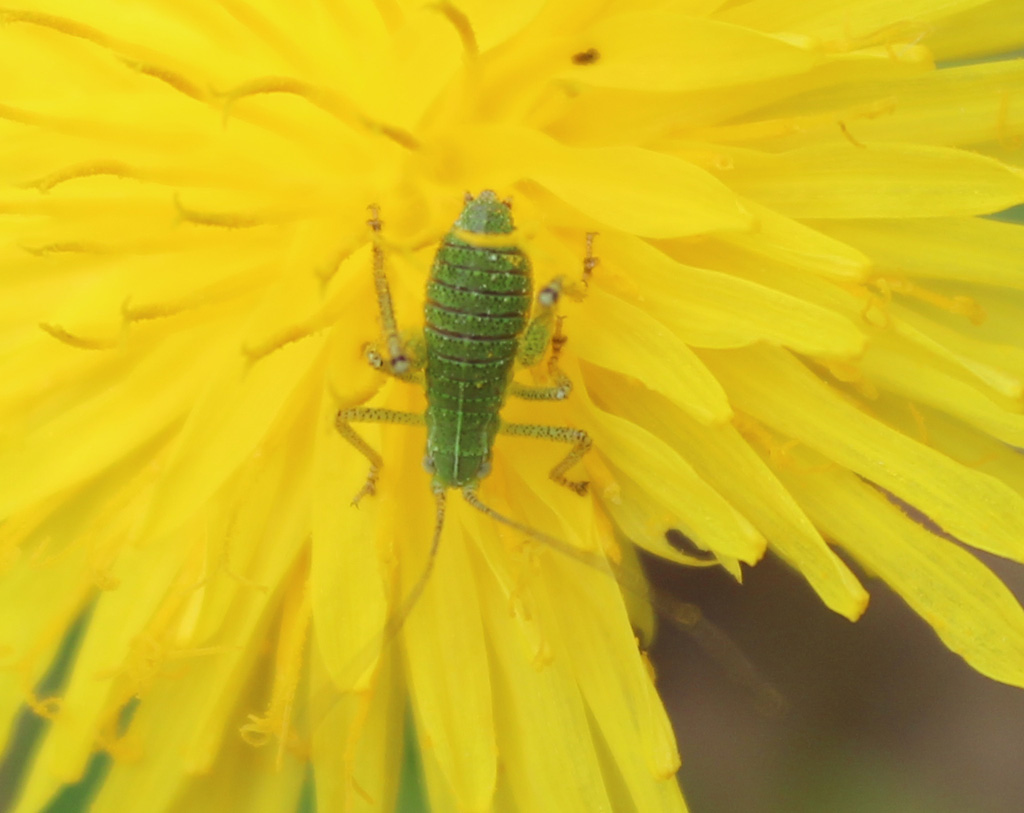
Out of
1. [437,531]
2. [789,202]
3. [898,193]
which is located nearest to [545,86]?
[789,202]

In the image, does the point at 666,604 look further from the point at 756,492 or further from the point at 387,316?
the point at 387,316

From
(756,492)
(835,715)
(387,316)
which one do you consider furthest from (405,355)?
(835,715)

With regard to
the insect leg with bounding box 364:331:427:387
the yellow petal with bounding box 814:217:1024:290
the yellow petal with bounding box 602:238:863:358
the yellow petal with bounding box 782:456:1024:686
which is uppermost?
the yellow petal with bounding box 814:217:1024:290

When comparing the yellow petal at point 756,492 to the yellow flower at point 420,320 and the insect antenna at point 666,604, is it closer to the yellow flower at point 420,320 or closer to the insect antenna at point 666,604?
the yellow flower at point 420,320

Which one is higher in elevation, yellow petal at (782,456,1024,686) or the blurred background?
yellow petal at (782,456,1024,686)

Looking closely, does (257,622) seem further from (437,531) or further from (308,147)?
(308,147)

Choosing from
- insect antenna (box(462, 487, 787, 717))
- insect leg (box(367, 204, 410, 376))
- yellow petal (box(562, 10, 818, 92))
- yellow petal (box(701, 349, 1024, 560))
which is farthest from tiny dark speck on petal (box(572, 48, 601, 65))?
insect antenna (box(462, 487, 787, 717))

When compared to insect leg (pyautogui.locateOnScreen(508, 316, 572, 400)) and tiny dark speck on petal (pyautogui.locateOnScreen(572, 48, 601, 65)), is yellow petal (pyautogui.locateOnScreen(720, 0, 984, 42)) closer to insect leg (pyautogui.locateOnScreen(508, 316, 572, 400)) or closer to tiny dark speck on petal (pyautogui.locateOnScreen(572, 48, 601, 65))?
tiny dark speck on petal (pyautogui.locateOnScreen(572, 48, 601, 65))

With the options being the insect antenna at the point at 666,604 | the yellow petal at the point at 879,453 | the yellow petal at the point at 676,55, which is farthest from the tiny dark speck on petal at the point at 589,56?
the insect antenna at the point at 666,604
